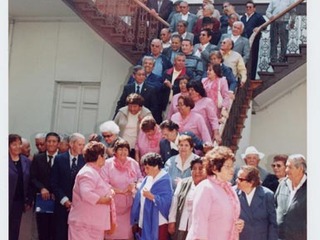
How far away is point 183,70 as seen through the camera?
21.7ft

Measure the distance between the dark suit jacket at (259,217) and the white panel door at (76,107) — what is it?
5771mm

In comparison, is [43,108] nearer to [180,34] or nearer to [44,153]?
[180,34]

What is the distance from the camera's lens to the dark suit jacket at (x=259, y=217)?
431cm

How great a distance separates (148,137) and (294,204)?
1.72 m

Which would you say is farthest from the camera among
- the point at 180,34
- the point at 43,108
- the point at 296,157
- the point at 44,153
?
the point at 43,108

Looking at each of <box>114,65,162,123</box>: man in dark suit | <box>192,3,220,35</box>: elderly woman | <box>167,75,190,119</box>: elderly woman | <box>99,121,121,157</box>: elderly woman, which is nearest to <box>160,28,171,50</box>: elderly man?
<box>192,3,220,35</box>: elderly woman

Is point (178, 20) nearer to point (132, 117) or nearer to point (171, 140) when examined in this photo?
Result: point (132, 117)

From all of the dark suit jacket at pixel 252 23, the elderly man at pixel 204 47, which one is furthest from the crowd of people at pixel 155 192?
the dark suit jacket at pixel 252 23

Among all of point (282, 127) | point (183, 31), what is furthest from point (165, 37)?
point (282, 127)

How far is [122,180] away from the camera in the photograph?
4.98m

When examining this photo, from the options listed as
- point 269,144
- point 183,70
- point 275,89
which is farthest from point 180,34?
point 269,144

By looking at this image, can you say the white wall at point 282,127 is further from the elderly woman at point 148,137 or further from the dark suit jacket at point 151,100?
the elderly woman at point 148,137

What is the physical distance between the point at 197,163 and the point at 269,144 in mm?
4928
